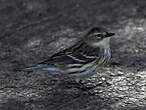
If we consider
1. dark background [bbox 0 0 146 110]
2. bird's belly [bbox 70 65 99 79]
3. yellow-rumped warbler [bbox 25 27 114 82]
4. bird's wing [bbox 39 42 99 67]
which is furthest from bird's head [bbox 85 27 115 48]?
dark background [bbox 0 0 146 110]

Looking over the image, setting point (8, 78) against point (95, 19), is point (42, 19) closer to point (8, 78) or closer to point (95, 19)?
point (95, 19)

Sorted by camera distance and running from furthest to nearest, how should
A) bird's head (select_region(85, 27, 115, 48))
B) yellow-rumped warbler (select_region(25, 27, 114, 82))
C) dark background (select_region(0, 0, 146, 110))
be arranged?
1. bird's head (select_region(85, 27, 115, 48))
2. yellow-rumped warbler (select_region(25, 27, 114, 82))
3. dark background (select_region(0, 0, 146, 110))

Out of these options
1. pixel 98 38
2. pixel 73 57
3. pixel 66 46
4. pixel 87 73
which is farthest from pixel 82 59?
pixel 66 46

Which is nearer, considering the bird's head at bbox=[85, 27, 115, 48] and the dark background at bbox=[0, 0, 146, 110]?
the dark background at bbox=[0, 0, 146, 110]

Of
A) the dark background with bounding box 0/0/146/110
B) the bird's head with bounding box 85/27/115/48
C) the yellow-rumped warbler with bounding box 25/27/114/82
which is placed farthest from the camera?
the bird's head with bounding box 85/27/115/48

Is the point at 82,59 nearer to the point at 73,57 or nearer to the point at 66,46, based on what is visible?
the point at 73,57

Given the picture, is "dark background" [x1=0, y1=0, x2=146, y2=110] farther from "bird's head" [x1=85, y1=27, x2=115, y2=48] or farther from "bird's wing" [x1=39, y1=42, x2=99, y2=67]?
"bird's head" [x1=85, y1=27, x2=115, y2=48]

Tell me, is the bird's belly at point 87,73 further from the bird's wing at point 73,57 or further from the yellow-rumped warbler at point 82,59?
the bird's wing at point 73,57

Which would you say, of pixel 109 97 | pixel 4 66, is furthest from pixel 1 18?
pixel 109 97
